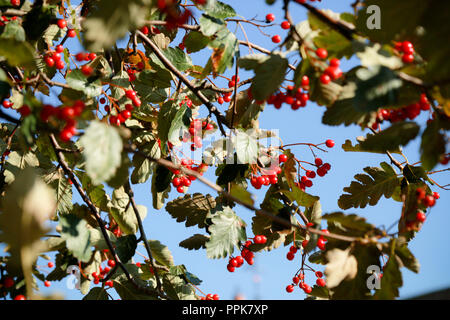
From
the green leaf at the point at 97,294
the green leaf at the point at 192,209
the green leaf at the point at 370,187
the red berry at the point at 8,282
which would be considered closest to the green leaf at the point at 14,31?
the red berry at the point at 8,282

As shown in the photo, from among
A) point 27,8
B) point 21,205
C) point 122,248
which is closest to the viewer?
point 21,205

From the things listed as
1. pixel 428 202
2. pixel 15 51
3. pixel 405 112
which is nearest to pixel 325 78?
pixel 405 112

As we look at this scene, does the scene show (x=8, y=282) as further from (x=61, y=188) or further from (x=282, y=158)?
(x=282, y=158)

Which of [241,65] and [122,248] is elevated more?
[241,65]

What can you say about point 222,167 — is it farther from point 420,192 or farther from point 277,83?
point 420,192

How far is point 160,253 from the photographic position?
2.54 meters

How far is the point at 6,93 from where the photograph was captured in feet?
5.49

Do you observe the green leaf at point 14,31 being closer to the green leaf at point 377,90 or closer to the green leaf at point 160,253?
the green leaf at point 160,253

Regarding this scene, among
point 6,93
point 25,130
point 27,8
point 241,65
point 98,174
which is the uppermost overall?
point 27,8

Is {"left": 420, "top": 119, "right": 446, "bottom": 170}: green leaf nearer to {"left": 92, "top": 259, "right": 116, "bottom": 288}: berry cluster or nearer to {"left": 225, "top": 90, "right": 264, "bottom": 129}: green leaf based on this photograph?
{"left": 225, "top": 90, "right": 264, "bottom": 129}: green leaf

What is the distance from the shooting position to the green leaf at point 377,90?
1.33 meters

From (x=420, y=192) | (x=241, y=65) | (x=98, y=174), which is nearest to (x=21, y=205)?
(x=98, y=174)

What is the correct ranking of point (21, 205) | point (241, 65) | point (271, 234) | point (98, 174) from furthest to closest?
point (271, 234), point (241, 65), point (98, 174), point (21, 205)
